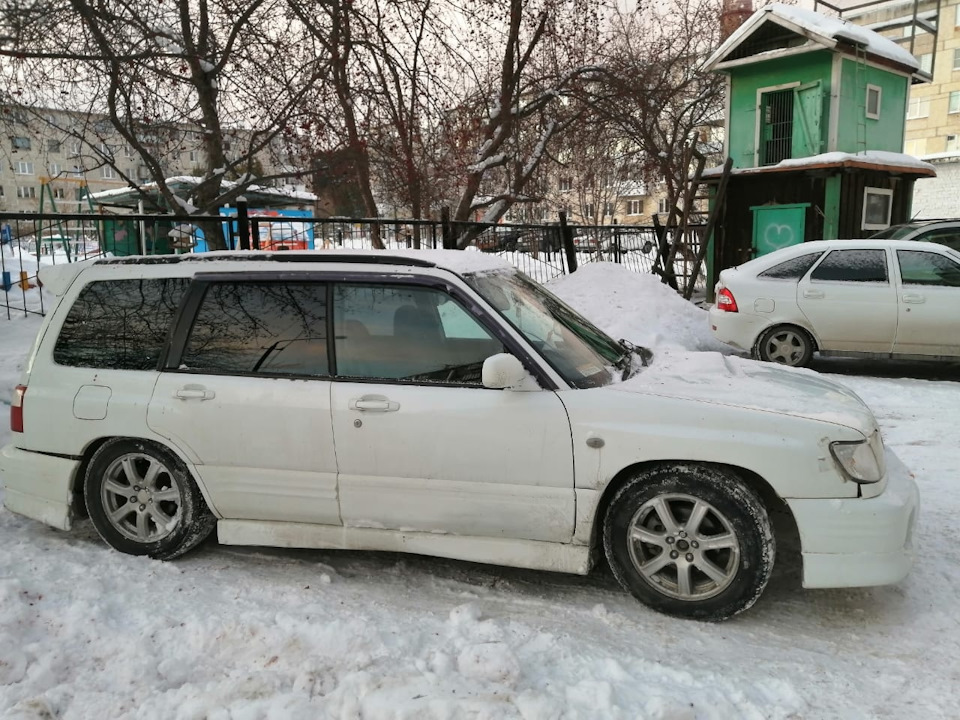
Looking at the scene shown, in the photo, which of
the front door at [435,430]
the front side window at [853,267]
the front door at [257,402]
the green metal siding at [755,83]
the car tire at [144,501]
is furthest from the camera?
the green metal siding at [755,83]

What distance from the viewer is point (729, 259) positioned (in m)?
17.5

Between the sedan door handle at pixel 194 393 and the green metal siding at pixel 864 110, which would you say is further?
the green metal siding at pixel 864 110

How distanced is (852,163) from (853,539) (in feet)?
47.4

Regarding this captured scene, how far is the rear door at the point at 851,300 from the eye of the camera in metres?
8.49

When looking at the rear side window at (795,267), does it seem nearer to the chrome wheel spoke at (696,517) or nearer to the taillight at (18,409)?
the chrome wheel spoke at (696,517)

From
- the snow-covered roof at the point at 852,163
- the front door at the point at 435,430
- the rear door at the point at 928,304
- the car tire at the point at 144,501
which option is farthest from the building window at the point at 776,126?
the car tire at the point at 144,501

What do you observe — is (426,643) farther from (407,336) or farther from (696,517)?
(407,336)

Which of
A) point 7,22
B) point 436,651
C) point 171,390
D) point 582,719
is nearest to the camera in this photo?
point 582,719

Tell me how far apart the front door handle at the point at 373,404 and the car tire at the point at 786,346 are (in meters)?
6.64

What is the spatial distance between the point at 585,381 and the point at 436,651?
138 centimetres

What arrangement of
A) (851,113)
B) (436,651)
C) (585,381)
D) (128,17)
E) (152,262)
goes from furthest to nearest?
(851,113), (128,17), (152,262), (585,381), (436,651)

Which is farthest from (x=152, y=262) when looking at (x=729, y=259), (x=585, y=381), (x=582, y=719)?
(x=729, y=259)

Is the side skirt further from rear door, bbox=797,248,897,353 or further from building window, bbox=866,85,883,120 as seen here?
building window, bbox=866,85,883,120

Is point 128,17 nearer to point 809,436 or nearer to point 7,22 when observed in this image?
point 7,22
